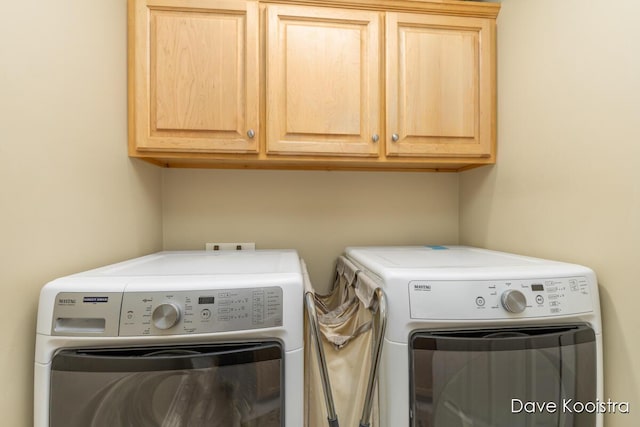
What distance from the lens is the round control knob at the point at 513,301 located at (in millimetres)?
816

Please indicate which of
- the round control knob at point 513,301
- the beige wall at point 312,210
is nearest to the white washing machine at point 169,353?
the round control knob at point 513,301

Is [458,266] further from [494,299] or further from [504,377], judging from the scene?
[504,377]

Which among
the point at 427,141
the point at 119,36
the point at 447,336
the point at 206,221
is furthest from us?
the point at 206,221

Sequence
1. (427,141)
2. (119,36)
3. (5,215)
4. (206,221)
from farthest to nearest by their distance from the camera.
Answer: (206,221)
(427,141)
(119,36)
(5,215)

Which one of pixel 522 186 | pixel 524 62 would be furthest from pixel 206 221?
pixel 524 62

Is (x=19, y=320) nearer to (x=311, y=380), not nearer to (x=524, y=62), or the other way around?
(x=311, y=380)

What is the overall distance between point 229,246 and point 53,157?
83 centimetres

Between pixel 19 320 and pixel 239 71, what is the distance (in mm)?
1076

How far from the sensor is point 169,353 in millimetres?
749

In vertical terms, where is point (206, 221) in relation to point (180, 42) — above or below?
below

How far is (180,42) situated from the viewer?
46.9 inches

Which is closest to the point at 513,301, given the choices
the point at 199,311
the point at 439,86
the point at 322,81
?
the point at 199,311

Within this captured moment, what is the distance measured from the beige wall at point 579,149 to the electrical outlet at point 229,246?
1.22 meters

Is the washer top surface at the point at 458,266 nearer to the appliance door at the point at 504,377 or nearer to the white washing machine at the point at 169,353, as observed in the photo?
the appliance door at the point at 504,377
